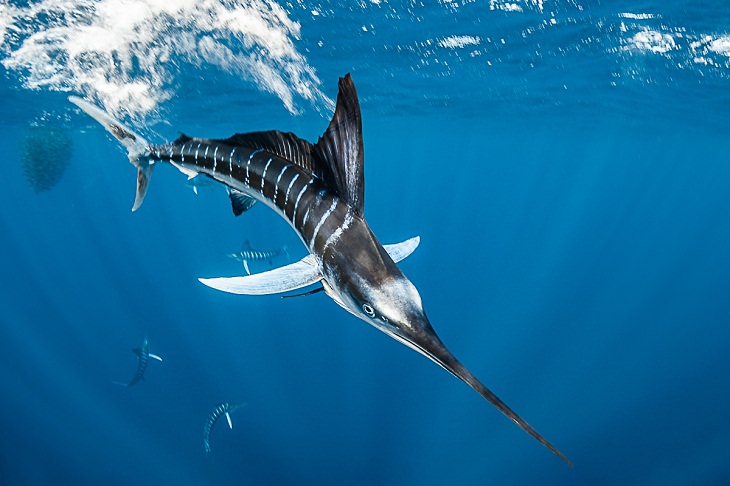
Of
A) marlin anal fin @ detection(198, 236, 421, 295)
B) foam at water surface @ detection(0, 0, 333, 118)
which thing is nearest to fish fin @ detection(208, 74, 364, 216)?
marlin anal fin @ detection(198, 236, 421, 295)

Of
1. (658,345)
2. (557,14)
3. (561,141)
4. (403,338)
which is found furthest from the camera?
(561,141)

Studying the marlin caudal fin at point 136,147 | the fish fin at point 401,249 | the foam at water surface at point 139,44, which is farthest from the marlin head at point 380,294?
the foam at water surface at point 139,44

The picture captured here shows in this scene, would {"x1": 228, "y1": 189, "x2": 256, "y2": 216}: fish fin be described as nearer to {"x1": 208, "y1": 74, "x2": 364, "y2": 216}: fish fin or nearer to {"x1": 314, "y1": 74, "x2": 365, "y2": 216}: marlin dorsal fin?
{"x1": 208, "y1": 74, "x2": 364, "y2": 216}: fish fin

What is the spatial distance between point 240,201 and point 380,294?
183 centimetres

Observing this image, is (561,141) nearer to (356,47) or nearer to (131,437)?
(356,47)

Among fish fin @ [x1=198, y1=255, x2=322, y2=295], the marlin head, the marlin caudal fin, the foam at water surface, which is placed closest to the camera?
the marlin head

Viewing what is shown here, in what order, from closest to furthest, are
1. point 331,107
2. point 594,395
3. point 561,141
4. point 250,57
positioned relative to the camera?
1. point 250,57
2. point 594,395
3. point 331,107
4. point 561,141

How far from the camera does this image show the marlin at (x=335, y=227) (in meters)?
1.65

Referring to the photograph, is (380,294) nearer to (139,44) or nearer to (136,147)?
(136,147)

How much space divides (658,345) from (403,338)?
18.9m

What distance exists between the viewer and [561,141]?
34281 mm

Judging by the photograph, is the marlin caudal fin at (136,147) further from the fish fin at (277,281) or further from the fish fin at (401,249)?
the fish fin at (401,249)

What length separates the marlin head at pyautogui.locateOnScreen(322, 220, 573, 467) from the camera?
155cm

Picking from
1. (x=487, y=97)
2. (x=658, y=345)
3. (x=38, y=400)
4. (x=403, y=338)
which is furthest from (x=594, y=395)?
(x=38, y=400)
